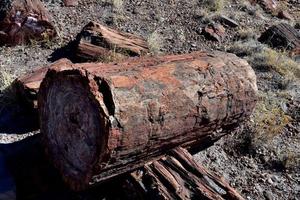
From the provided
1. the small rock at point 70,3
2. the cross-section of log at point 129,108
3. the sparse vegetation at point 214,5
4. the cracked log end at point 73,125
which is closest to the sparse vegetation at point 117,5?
the small rock at point 70,3

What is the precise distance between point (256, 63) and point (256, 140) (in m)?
1.80

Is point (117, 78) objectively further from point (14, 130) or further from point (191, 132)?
point (14, 130)

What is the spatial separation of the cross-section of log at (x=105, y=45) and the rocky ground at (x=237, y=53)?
29cm

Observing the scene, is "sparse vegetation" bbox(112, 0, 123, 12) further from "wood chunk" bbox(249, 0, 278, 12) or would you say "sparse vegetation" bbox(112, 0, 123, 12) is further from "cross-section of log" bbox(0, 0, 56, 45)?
"wood chunk" bbox(249, 0, 278, 12)

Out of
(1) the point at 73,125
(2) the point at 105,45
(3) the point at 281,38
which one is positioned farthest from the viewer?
(3) the point at 281,38

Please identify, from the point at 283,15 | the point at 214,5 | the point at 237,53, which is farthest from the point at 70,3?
the point at 283,15

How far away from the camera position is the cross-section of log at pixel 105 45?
5.80 meters

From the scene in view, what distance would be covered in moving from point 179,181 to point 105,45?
8.40 ft

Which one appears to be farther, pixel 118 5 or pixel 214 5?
pixel 214 5

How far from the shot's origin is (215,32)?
285 inches

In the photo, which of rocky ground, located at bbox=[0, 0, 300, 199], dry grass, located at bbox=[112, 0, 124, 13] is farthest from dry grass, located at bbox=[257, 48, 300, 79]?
dry grass, located at bbox=[112, 0, 124, 13]

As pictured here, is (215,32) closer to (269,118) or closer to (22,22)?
(269,118)

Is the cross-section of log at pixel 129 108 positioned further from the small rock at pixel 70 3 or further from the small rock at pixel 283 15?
the small rock at pixel 283 15

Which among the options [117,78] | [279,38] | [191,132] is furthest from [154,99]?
[279,38]
